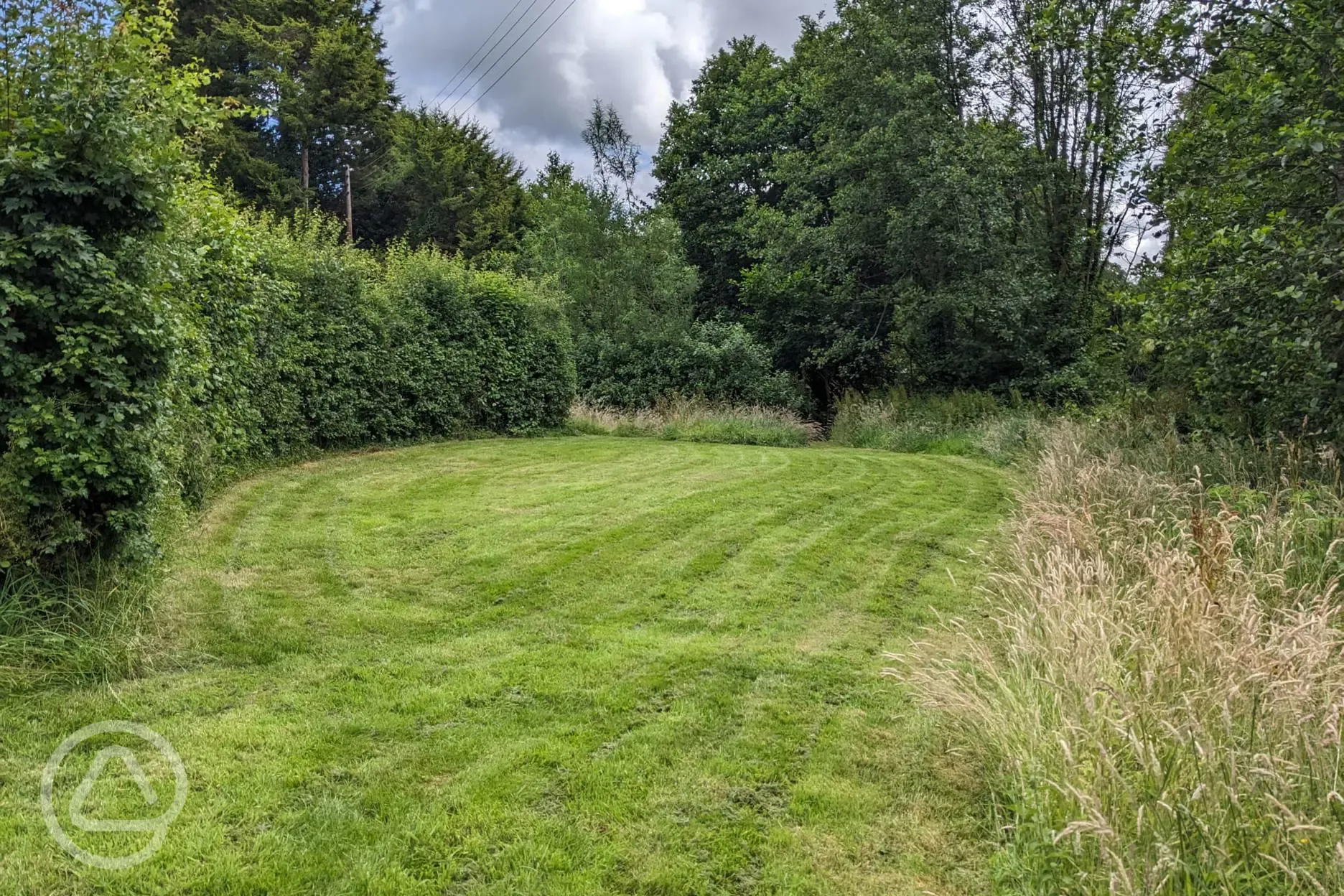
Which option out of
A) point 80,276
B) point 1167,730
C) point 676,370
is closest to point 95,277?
point 80,276

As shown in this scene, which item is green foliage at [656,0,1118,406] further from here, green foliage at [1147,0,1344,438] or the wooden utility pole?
the wooden utility pole

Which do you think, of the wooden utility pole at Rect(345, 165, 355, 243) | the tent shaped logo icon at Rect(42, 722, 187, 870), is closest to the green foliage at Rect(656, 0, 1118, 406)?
the wooden utility pole at Rect(345, 165, 355, 243)

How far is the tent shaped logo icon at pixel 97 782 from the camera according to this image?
2324 mm

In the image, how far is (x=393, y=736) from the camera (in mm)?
3096

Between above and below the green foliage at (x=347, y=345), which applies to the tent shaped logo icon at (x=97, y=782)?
→ below

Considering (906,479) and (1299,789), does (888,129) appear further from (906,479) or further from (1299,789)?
(1299,789)

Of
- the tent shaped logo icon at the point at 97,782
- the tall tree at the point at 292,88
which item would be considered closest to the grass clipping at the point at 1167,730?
the tent shaped logo icon at the point at 97,782

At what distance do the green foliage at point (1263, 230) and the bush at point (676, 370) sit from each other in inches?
418

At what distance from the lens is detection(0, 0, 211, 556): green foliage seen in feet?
12.0

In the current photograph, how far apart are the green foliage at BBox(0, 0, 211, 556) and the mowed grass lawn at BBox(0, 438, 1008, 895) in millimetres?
883

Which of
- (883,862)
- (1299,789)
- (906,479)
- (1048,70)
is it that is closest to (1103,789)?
(1299,789)

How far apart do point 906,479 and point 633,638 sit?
5938 millimetres

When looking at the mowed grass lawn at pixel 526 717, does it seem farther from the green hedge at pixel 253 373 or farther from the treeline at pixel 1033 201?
the treeline at pixel 1033 201

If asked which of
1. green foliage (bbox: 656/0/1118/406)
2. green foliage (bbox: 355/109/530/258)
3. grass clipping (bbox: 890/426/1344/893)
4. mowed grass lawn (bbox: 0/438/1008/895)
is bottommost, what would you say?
mowed grass lawn (bbox: 0/438/1008/895)
